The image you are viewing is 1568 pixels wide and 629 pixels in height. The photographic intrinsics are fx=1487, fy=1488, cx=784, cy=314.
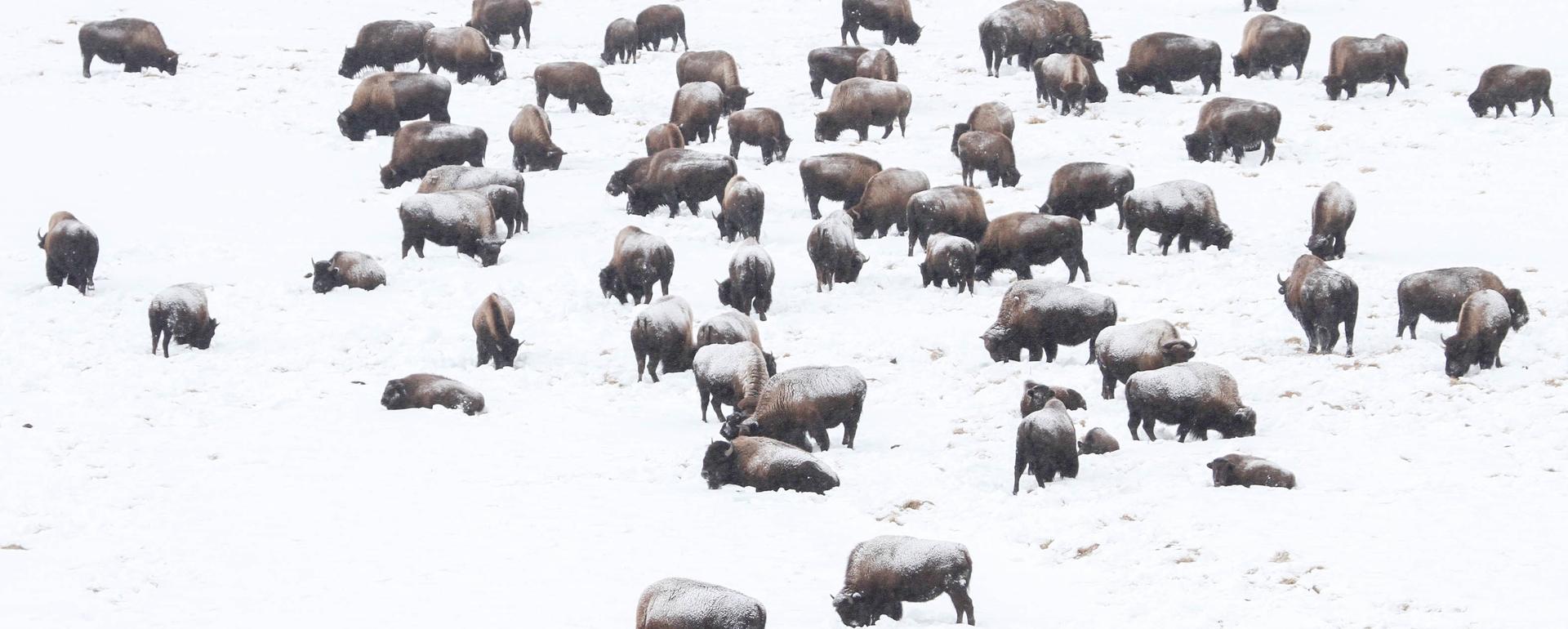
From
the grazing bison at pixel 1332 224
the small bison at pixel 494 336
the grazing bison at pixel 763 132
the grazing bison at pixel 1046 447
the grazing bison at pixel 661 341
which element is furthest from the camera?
the grazing bison at pixel 763 132

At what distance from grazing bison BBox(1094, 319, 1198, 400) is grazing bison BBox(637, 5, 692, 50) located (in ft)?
59.2

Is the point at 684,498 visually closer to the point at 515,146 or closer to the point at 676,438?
the point at 676,438

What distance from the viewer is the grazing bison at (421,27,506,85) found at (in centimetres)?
2845

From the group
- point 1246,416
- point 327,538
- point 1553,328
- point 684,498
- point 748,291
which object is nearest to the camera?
point 327,538

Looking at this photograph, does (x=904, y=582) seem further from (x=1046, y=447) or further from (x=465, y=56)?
(x=465, y=56)

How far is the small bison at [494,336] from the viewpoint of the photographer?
52.3 feet

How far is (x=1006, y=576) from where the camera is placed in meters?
10.2

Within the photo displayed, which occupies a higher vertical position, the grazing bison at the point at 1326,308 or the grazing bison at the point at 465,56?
the grazing bison at the point at 465,56

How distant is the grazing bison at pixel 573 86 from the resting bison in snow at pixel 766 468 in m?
15.5

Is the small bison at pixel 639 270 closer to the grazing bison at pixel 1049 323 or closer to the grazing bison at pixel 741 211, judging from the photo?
the grazing bison at pixel 741 211

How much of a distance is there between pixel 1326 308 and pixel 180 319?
39.7 feet

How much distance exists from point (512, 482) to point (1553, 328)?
401 inches

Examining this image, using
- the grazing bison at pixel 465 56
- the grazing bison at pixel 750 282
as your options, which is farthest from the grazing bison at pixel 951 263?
the grazing bison at pixel 465 56

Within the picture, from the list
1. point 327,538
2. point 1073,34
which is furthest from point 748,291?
point 1073,34
